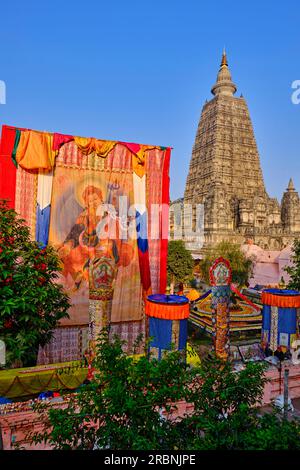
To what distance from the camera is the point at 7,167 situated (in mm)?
14828

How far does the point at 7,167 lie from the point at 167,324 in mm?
9440

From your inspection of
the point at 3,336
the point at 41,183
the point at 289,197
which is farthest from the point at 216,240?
the point at 3,336

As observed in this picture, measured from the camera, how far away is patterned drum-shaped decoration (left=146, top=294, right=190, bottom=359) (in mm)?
12523

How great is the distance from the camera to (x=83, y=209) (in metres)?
16.1

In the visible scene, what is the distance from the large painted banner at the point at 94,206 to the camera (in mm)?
15086

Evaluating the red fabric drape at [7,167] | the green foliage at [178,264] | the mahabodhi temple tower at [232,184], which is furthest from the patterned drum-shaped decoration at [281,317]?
the mahabodhi temple tower at [232,184]

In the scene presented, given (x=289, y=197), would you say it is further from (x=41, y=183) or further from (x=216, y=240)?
(x=41, y=183)

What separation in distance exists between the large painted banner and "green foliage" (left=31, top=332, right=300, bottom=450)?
9.06 meters

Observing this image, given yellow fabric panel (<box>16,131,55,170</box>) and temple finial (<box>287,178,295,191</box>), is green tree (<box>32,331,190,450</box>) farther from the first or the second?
temple finial (<box>287,178,295,191</box>)

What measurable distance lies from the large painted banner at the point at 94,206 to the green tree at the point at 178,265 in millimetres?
15331

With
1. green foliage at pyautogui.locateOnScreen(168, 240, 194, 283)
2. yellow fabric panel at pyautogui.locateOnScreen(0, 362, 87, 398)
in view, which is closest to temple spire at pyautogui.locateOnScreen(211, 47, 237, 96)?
green foliage at pyautogui.locateOnScreen(168, 240, 194, 283)

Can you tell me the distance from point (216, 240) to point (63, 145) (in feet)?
113

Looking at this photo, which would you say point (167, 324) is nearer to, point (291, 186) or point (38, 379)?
A: point (38, 379)

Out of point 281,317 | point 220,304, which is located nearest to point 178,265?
point 281,317
